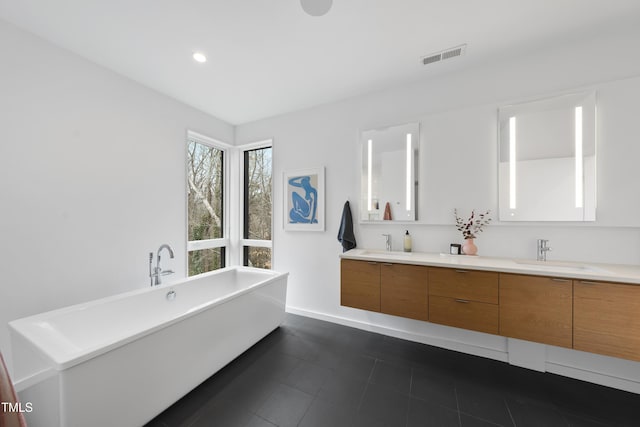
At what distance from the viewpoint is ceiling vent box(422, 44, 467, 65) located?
205 cm

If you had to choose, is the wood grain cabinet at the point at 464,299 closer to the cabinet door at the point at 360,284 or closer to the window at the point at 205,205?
the cabinet door at the point at 360,284

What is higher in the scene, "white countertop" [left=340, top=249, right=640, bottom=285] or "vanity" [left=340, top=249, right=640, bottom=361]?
"white countertop" [left=340, top=249, right=640, bottom=285]

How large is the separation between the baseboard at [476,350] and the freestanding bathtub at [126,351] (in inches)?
33.5

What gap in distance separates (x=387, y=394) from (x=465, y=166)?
2103 mm

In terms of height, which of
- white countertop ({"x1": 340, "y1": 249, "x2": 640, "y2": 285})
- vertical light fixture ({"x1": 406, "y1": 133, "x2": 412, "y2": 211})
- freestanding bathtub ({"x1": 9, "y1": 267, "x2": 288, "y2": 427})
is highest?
vertical light fixture ({"x1": 406, "y1": 133, "x2": 412, "y2": 211})

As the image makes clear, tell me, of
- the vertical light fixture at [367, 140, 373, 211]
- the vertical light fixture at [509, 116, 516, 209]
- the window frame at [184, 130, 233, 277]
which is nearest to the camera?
the vertical light fixture at [509, 116, 516, 209]

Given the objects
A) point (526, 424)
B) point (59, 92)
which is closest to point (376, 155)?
point (526, 424)

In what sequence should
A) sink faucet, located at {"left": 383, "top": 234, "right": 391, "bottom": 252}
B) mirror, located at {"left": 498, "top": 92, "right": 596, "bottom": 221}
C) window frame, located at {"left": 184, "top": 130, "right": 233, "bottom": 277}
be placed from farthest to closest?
1. window frame, located at {"left": 184, "top": 130, "right": 233, "bottom": 277}
2. sink faucet, located at {"left": 383, "top": 234, "right": 391, "bottom": 252}
3. mirror, located at {"left": 498, "top": 92, "right": 596, "bottom": 221}

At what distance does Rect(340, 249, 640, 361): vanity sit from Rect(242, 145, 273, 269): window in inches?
63.8

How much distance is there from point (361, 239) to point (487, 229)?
1246mm

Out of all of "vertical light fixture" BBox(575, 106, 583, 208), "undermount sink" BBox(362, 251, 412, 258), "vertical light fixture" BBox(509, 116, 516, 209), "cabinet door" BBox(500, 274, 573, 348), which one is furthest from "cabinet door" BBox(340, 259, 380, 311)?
"vertical light fixture" BBox(575, 106, 583, 208)

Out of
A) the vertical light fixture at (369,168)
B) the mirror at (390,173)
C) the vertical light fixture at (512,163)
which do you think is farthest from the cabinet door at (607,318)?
the vertical light fixture at (369,168)

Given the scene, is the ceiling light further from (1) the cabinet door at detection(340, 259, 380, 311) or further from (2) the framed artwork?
(1) the cabinet door at detection(340, 259, 380, 311)

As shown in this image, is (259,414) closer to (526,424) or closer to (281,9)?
(526,424)
